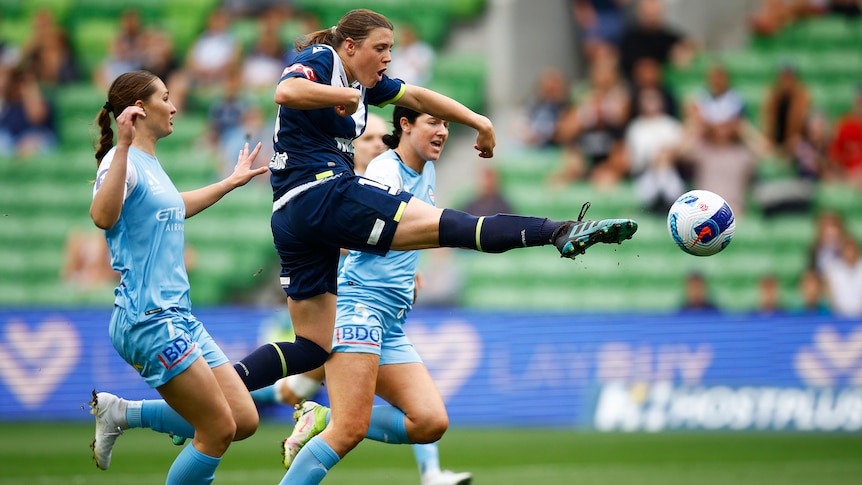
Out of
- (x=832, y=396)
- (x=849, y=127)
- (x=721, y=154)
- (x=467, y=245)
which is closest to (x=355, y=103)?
(x=467, y=245)

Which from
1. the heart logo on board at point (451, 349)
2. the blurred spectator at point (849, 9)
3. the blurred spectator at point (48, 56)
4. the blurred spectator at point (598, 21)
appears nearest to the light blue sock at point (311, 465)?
the heart logo on board at point (451, 349)

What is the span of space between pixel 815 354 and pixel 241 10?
1048 cm

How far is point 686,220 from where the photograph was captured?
21.5ft

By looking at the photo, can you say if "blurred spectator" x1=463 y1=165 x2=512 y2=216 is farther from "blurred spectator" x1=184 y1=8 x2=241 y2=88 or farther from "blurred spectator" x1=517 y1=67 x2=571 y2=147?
"blurred spectator" x1=184 y1=8 x2=241 y2=88

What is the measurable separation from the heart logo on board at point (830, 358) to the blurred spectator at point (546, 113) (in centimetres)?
496

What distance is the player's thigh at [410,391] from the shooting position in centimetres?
725

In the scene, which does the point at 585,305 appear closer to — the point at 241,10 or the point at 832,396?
the point at 832,396

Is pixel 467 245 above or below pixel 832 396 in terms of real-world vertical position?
above

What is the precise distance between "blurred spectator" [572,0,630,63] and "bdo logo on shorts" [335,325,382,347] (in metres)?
11.5

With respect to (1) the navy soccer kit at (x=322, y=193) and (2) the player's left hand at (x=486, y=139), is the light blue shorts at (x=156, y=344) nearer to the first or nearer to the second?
(1) the navy soccer kit at (x=322, y=193)

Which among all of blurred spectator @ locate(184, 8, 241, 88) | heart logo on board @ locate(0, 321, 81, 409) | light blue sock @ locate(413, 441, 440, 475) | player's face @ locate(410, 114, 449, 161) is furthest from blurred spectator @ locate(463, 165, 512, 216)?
player's face @ locate(410, 114, 449, 161)

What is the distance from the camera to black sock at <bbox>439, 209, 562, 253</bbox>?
19.5 ft

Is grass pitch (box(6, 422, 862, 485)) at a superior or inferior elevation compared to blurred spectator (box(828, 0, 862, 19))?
inferior

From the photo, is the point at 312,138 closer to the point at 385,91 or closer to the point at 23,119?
the point at 385,91
